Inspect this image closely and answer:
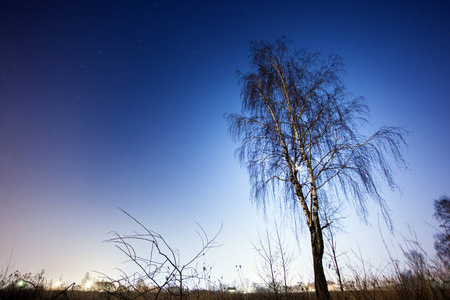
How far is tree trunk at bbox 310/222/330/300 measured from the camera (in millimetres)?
5516

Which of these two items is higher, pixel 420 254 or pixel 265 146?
pixel 265 146

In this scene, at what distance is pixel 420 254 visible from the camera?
300 cm

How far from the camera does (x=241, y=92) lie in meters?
9.45

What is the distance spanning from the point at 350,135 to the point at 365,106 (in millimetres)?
1244

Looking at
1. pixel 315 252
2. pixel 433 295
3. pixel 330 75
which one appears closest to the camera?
pixel 433 295

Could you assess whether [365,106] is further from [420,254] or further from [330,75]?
[420,254]

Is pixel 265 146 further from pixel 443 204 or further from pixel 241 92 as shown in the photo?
pixel 443 204

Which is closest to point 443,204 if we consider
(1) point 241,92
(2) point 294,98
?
(2) point 294,98

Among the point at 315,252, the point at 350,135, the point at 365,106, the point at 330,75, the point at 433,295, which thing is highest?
the point at 330,75

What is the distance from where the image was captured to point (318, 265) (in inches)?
233

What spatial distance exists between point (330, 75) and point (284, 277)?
7536 mm

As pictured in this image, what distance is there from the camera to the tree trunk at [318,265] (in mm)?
5516

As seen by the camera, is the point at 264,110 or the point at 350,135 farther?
the point at 264,110

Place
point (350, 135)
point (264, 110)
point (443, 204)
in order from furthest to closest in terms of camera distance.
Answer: point (443, 204) < point (264, 110) < point (350, 135)
